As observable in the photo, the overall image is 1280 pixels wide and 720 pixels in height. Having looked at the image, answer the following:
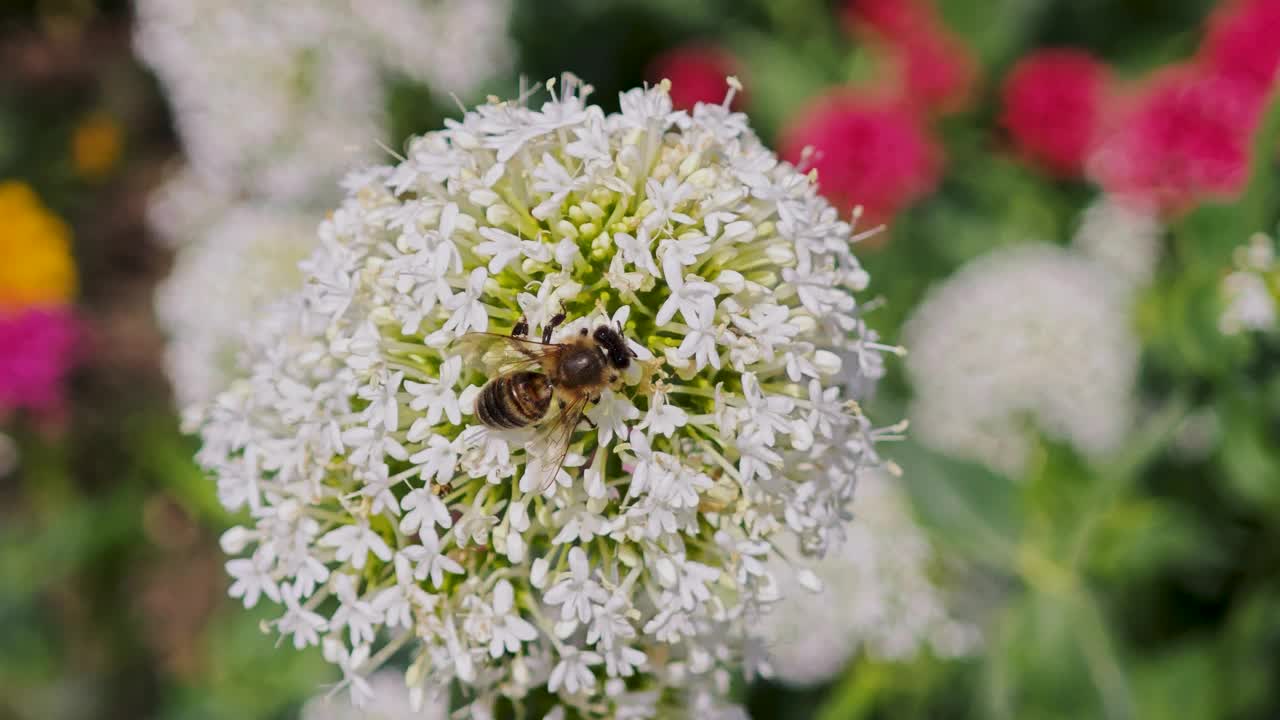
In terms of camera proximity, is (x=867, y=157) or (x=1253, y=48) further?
(x=867, y=157)

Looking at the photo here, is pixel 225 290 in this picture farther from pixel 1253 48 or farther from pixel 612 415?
pixel 1253 48

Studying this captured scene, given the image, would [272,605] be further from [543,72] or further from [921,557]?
[543,72]

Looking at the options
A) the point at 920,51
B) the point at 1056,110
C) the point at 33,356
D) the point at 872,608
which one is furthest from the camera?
the point at 920,51

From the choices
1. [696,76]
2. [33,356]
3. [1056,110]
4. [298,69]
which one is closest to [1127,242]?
[1056,110]

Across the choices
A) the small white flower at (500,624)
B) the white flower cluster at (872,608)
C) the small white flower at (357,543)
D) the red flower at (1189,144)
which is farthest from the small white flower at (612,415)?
the red flower at (1189,144)

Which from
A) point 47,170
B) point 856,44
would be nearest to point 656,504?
point 856,44

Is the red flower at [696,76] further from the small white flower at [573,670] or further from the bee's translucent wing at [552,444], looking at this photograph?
the small white flower at [573,670]
